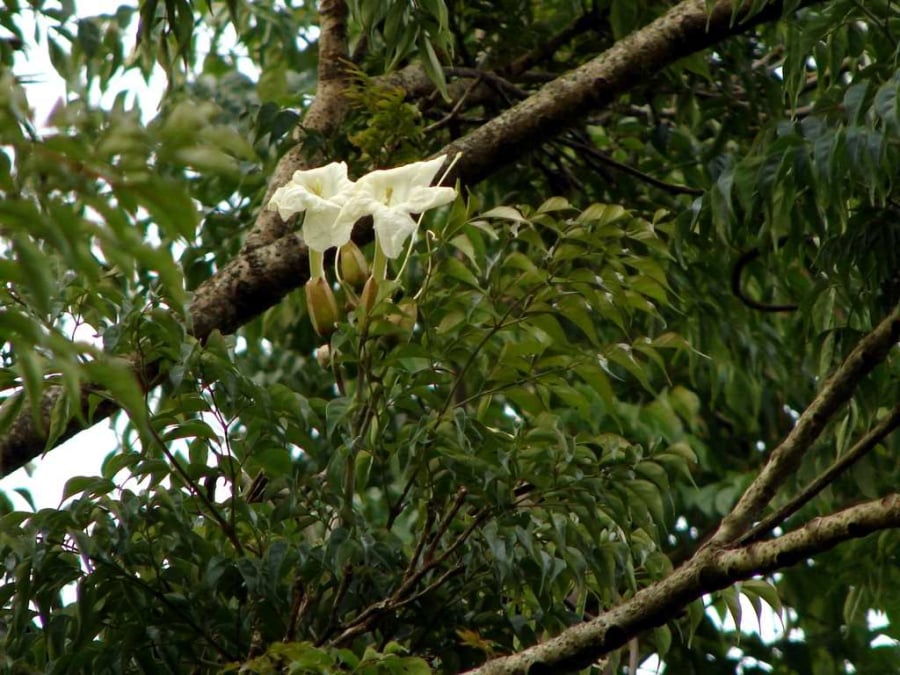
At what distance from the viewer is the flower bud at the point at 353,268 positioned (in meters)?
1.47

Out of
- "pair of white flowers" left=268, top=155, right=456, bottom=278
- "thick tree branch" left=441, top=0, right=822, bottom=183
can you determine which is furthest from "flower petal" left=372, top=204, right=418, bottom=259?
"thick tree branch" left=441, top=0, right=822, bottom=183

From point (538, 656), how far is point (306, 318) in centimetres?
212

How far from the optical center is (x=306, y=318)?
327 cm

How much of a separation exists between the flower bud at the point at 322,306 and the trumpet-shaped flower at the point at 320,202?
0.04 metres

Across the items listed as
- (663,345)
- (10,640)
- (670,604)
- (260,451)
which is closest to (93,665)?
(10,640)

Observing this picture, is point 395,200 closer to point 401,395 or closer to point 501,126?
point 401,395

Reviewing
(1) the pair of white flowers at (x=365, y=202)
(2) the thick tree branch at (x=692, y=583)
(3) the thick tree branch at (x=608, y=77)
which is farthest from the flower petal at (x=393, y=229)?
(3) the thick tree branch at (x=608, y=77)

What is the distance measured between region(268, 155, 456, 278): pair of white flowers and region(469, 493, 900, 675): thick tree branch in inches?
17.9

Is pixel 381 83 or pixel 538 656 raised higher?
pixel 381 83

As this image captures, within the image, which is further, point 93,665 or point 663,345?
point 663,345

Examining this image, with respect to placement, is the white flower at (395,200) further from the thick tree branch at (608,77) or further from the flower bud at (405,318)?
the thick tree branch at (608,77)

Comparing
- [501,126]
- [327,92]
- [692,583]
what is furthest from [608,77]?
[692,583]

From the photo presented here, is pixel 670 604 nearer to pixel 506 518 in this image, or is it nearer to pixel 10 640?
pixel 506 518

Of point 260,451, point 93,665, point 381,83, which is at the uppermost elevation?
point 381,83
